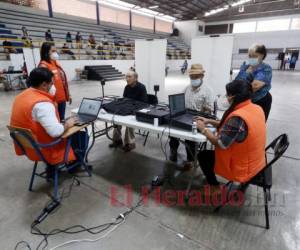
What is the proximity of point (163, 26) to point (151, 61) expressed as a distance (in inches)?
716

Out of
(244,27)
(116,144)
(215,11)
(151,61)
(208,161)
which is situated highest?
(215,11)

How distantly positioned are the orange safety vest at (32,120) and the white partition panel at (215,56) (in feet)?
11.2

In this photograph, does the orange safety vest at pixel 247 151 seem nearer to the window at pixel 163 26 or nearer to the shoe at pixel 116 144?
the shoe at pixel 116 144

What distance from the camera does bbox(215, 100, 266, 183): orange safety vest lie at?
1414mm

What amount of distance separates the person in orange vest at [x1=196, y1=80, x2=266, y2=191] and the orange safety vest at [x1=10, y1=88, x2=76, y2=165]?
124cm

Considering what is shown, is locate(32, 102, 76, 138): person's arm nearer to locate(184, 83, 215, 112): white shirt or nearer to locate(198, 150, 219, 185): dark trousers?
locate(198, 150, 219, 185): dark trousers

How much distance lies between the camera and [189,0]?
1509 cm

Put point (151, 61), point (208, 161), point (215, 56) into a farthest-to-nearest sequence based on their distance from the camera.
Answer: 1. point (151, 61)
2. point (215, 56)
3. point (208, 161)

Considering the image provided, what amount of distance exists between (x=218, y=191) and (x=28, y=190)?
6.05 feet

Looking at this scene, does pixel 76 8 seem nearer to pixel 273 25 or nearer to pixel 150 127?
pixel 150 127

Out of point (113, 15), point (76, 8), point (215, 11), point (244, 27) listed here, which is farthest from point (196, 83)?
point (215, 11)

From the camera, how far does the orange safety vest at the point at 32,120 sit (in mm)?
1591

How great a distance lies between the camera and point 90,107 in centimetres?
220

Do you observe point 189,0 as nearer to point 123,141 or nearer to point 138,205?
point 123,141
